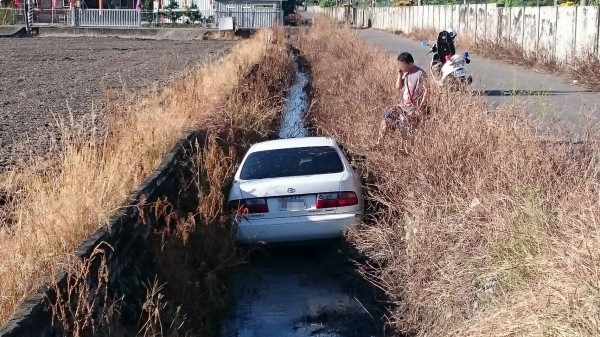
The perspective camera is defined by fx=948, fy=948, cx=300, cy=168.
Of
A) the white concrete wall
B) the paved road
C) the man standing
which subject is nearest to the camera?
the man standing

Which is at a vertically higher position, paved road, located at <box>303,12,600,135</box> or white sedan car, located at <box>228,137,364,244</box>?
paved road, located at <box>303,12,600,135</box>

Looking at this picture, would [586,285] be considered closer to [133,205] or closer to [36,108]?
[133,205]

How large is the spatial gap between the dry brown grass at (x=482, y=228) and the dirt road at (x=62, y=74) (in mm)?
5285

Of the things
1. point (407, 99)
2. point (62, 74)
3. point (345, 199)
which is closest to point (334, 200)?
point (345, 199)

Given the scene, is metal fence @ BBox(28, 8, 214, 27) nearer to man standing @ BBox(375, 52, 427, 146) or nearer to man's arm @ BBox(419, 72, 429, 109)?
man standing @ BBox(375, 52, 427, 146)

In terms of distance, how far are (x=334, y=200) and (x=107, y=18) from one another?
2315 inches

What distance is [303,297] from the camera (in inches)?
372

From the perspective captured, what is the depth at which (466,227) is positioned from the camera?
7.38m

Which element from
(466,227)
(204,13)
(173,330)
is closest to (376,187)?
(466,227)

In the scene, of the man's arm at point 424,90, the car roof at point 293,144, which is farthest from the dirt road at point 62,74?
the man's arm at point 424,90

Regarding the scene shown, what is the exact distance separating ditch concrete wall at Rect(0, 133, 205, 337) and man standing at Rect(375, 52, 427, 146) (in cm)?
314

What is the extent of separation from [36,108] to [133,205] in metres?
12.4

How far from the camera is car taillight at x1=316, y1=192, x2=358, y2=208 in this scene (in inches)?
385

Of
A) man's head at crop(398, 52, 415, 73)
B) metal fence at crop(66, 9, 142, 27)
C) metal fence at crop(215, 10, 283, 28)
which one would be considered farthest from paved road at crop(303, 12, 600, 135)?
metal fence at crop(66, 9, 142, 27)
